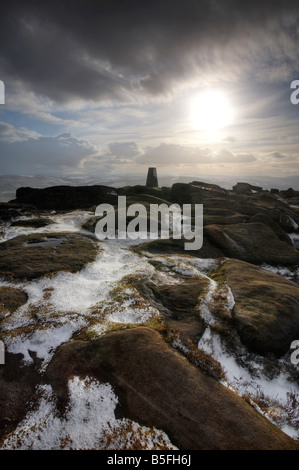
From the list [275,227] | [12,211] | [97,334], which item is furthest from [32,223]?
[275,227]

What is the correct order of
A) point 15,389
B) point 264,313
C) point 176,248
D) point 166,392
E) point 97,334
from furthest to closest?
point 176,248 < point 264,313 < point 97,334 < point 15,389 < point 166,392

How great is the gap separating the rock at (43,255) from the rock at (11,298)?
1.75 m

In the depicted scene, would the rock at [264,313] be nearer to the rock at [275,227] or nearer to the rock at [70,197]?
the rock at [275,227]

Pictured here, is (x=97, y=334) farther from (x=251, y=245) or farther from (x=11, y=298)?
(x=251, y=245)

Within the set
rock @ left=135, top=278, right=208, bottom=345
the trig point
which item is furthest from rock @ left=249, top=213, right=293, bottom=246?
the trig point

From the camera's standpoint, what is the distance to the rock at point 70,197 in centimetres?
4556

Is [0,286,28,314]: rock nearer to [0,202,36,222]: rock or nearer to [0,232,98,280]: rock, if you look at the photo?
[0,232,98,280]: rock

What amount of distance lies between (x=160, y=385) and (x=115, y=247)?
1546 cm

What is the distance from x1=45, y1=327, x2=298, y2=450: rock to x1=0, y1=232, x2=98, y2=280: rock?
25.7ft

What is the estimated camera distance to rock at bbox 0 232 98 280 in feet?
47.6

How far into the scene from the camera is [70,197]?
47.2 meters

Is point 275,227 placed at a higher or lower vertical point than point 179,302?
higher

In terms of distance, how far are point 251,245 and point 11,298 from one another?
21365mm
